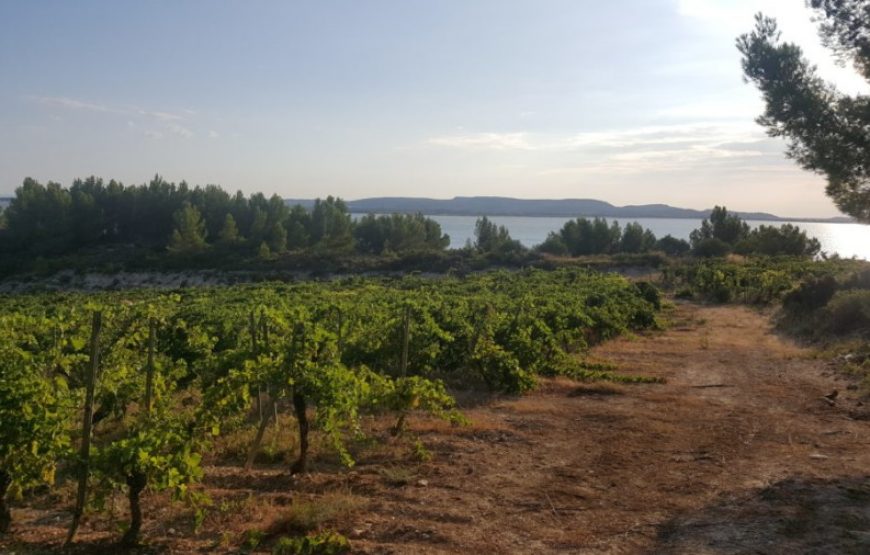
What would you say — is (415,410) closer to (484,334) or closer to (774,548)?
(484,334)

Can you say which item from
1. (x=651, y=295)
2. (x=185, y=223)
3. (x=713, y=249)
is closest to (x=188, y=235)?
(x=185, y=223)

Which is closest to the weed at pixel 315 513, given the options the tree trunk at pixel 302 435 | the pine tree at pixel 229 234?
the tree trunk at pixel 302 435

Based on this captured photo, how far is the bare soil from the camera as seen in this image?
244 inches

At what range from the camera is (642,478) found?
8.06m

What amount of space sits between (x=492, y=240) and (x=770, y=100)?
243ft

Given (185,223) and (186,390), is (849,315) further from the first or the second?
(185,223)

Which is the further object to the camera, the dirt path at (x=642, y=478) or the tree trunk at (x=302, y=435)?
the tree trunk at (x=302, y=435)

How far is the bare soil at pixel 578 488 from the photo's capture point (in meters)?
6.20

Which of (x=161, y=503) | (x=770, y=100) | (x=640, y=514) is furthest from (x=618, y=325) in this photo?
(x=161, y=503)

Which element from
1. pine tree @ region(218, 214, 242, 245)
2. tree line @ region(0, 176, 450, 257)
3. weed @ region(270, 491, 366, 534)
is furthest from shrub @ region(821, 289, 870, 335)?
pine tree @ region(218, 214, 242, 245)

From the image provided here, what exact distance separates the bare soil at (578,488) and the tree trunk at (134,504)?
199mm

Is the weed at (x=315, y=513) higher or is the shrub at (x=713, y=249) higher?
the shrub at (x=713, y=249)

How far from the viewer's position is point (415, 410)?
11477 mm

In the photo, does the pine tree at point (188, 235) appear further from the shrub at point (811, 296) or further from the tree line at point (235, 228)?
the shrub at point (811, 296)
